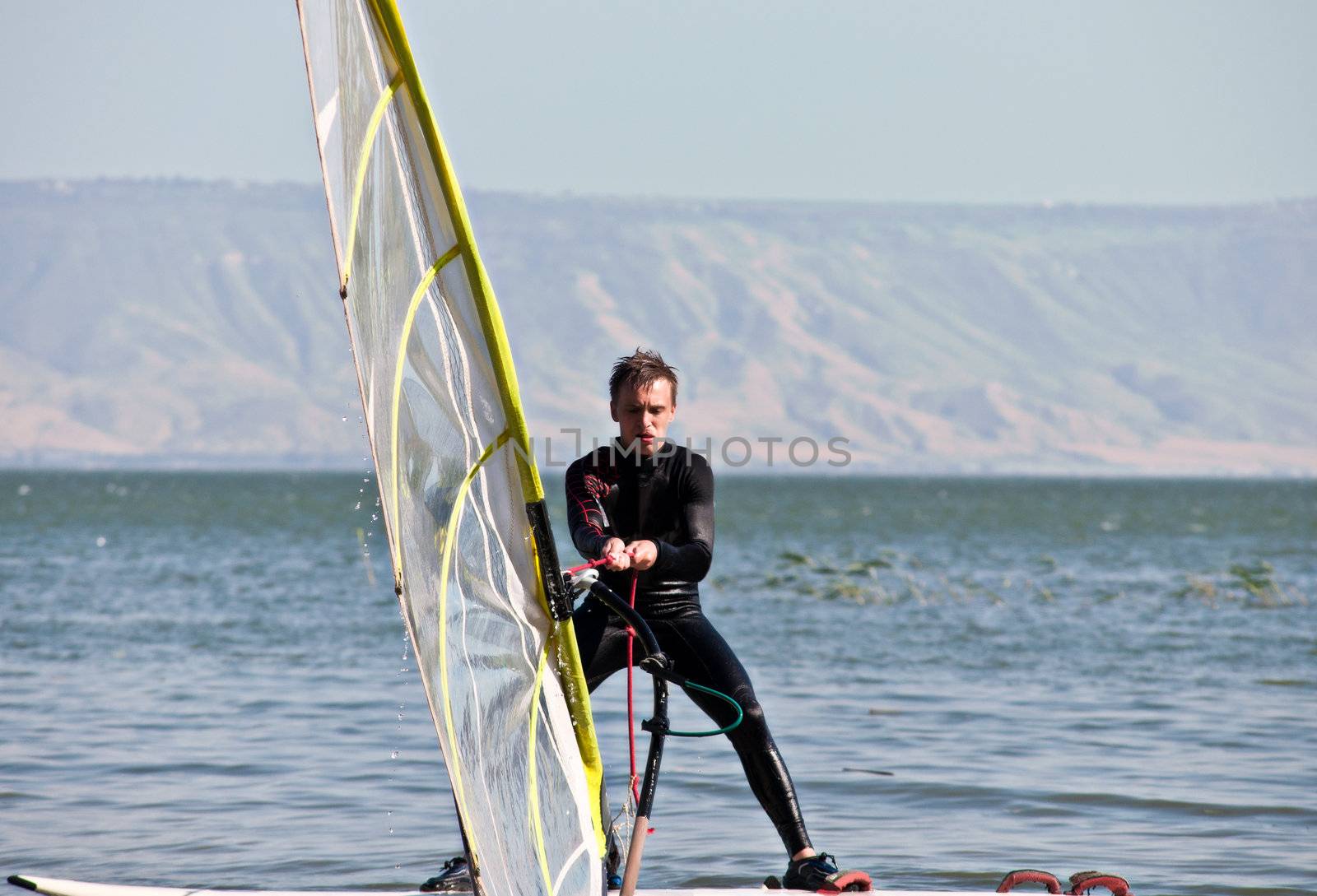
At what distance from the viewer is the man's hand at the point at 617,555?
512 cm

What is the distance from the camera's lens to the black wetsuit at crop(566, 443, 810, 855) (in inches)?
217

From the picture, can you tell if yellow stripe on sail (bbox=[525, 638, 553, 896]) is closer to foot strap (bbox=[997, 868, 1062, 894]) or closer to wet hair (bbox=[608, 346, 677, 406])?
wet hair (bbox=[608, 346, 677, 406])

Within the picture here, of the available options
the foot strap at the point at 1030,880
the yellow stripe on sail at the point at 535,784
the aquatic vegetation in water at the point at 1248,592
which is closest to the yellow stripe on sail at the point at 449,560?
the yellow stripe on sail at the point at 535,784

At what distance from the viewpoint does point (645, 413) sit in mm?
5414

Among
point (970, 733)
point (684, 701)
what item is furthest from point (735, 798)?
point (684, 701)

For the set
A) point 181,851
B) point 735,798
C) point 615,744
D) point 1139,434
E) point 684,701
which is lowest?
point 181,851

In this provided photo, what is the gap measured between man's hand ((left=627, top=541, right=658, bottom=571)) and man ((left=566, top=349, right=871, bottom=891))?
175 millimetres

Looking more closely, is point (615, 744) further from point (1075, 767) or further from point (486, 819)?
point (486, 819)

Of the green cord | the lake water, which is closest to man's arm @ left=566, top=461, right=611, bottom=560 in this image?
the green cord

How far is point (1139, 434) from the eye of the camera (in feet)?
637

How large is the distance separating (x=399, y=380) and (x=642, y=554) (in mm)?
901

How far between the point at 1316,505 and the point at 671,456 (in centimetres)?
7808

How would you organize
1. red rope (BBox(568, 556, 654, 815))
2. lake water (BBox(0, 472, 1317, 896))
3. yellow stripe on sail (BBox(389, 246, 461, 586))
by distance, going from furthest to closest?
lake water (BBox(0, 472, 1317, 896)) < red rope (BBox(568, 556, 654, 815)) < yellow stripe on sail (BBox(389, 246, 461, 586))

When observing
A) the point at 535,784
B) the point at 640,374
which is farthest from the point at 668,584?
the point at 535,784
